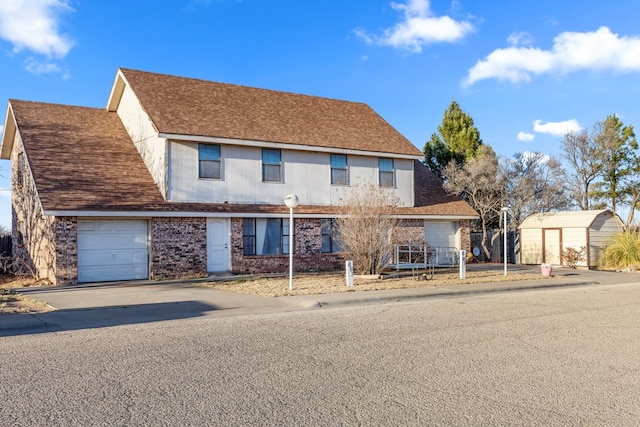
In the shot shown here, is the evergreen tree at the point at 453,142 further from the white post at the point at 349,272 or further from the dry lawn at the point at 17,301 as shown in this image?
the dry lawn at the point at 17,301

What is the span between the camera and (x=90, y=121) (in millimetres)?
24016

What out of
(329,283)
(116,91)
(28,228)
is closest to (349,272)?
(329,283)

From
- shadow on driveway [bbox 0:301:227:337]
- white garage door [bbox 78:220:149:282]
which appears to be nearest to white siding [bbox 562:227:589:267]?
white garage door [bbox 78:220:149:282]

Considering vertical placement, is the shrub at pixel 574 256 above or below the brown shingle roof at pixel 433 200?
below

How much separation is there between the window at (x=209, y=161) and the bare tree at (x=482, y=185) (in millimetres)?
12526

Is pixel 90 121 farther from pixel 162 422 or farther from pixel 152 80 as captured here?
pixel 162 422

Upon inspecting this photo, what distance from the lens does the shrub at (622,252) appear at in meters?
25.2

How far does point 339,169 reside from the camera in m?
24.5

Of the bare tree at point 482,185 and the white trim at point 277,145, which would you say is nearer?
the white trim at point 277,145

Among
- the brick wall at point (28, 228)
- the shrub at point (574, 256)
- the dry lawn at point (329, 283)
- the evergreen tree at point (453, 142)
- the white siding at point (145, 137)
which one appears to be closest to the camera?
the dry lawn at point (329, 283)

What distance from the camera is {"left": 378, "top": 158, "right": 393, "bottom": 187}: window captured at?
25594mm

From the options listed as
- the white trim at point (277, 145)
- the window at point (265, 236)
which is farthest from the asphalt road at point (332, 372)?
the window at point (265, 236)

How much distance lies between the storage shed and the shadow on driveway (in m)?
19.2

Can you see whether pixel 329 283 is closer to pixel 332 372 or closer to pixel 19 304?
pixel 19 304
